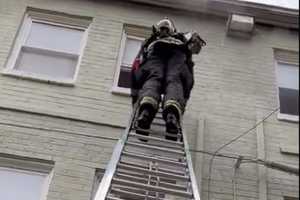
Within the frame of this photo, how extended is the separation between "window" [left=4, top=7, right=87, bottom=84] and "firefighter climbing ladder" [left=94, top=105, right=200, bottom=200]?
3.48m

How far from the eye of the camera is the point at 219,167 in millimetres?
6711

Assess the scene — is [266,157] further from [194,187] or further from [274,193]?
[194,187]

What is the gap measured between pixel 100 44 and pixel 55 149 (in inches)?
96.7

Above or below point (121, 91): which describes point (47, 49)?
above

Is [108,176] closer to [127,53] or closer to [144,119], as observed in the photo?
[144,119]

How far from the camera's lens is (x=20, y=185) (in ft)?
20.9

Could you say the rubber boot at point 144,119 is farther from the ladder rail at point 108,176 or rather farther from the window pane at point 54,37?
the window pane at point 54,37

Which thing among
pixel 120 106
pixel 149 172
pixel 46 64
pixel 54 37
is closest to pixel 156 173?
pixel 149 172

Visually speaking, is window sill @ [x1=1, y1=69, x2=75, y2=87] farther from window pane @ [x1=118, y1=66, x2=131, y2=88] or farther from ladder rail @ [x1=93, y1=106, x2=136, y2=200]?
ladder rail @ [x1=93, y1=106, x2=136, y2=200]

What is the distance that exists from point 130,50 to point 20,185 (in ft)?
11.1

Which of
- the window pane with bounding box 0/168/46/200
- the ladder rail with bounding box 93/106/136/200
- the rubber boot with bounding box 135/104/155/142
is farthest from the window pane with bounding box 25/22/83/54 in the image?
the ladder rail with bounding box 93/106/136/200

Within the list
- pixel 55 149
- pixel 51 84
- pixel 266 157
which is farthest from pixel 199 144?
pixel 51 84

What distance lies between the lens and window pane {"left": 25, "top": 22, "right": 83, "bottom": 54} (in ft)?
27.6

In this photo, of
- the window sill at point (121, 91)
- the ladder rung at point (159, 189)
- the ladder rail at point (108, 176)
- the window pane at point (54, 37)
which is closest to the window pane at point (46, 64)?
the window pane at point (54, 37)
